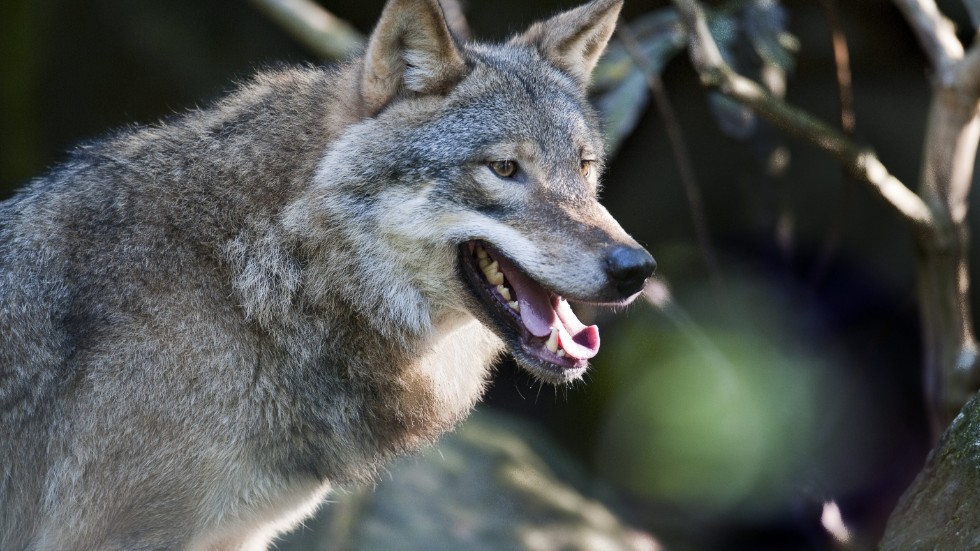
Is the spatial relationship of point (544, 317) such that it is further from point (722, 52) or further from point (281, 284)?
point (722, 52)

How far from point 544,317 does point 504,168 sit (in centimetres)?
57

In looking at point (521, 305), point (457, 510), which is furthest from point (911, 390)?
point (521, 305)

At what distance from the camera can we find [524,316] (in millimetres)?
3557

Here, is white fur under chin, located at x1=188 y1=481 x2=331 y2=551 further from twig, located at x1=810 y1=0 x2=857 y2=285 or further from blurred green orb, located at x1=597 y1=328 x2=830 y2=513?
twig, located at x1=810 y1=0 x2=857 y2=285

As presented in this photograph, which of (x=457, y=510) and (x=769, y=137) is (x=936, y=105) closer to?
(x=769, y=137)

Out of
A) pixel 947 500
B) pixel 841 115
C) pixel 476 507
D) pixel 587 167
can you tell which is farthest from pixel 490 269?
pixel 841 115

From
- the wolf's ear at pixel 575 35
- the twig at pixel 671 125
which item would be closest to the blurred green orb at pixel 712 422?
the twig at pixel 671 125

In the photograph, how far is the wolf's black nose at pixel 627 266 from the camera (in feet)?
11.0

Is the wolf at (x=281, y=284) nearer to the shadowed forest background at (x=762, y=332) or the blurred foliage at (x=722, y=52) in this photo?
the blurred foliage at (x=722, y=52)

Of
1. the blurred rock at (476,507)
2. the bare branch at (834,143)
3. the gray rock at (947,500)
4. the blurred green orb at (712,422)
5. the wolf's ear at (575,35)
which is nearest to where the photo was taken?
the gray rock at (947,500)

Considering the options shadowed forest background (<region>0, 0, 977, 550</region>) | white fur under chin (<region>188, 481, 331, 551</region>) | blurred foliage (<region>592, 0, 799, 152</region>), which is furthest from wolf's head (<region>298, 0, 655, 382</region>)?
shadowed forest background (<region>0, 0, 977, 550</region>)

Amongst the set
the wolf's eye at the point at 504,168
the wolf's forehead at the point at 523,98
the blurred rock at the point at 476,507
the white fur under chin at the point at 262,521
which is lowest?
the blurred rock at the point at 476,507

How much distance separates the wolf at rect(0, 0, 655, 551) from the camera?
3402mm

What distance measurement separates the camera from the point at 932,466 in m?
3.55
